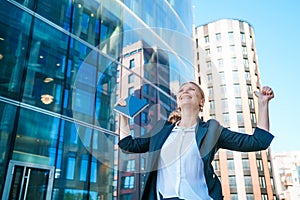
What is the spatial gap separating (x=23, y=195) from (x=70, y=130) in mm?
1967

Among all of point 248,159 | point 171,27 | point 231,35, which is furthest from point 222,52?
point 171,27

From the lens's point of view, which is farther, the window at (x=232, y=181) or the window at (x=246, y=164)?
the window at (x=246, y=164)

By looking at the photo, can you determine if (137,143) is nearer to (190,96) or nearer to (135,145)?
(135,145)

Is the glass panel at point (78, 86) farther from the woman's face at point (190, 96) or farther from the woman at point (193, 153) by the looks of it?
the woman at point (193, 153)

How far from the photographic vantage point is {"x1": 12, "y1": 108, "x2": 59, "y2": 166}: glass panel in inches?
233

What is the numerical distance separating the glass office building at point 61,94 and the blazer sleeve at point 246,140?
3.43 m

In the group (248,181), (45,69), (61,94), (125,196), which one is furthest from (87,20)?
(248,181)

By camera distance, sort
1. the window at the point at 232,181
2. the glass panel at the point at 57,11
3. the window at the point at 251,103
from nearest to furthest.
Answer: the glass panel at the point at 57,11
the window at the point at 232,181
the window at the point at 251,103

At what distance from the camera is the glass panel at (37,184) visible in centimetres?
574

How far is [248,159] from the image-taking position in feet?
103

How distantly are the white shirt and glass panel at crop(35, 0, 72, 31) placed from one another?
22.2ft

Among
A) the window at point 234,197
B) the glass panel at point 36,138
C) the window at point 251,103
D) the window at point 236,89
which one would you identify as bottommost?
the window at point 234,197

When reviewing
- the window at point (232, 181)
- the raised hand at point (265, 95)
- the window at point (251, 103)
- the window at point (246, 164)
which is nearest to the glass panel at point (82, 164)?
the raised hand at point (265, 95)

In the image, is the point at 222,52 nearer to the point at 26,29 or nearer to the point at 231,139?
the point at 26,29
